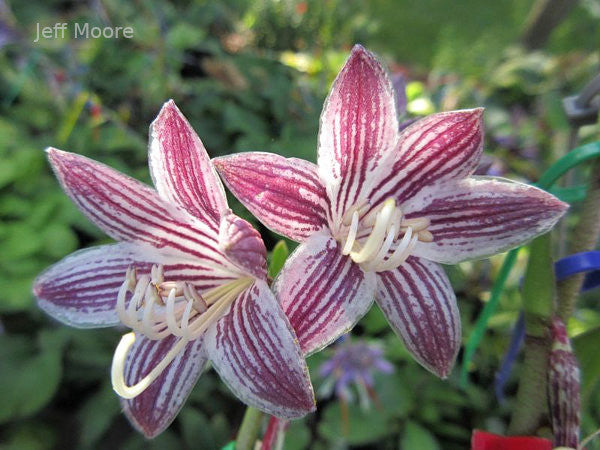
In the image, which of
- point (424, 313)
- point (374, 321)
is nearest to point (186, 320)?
point (424, 313)

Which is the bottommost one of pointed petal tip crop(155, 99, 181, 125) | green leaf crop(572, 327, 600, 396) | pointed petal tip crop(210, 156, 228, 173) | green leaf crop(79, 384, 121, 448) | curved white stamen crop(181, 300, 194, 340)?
green leaf crop(79, 384, 121, 448)

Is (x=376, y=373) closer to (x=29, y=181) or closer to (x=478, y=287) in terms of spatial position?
(x=478, y=287)

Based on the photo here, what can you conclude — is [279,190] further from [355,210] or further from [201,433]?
[201,433]

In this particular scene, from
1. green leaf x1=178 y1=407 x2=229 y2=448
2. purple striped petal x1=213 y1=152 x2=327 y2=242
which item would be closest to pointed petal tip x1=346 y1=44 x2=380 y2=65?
purple striped petal x1=213 y1=152 x2=327 y2=242

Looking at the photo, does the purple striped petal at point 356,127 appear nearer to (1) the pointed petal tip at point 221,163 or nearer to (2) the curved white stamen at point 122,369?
(1) the pointed petal tip at point 221,163

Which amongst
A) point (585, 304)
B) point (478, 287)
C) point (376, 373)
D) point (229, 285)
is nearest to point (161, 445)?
point (376, 373)

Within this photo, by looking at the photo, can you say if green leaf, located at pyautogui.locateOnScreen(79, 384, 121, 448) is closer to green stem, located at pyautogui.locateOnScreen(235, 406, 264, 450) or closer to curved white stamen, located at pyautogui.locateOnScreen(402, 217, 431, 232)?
green stem, located at pyautogui.locateOnScreen(235, 406, 264, 450)
